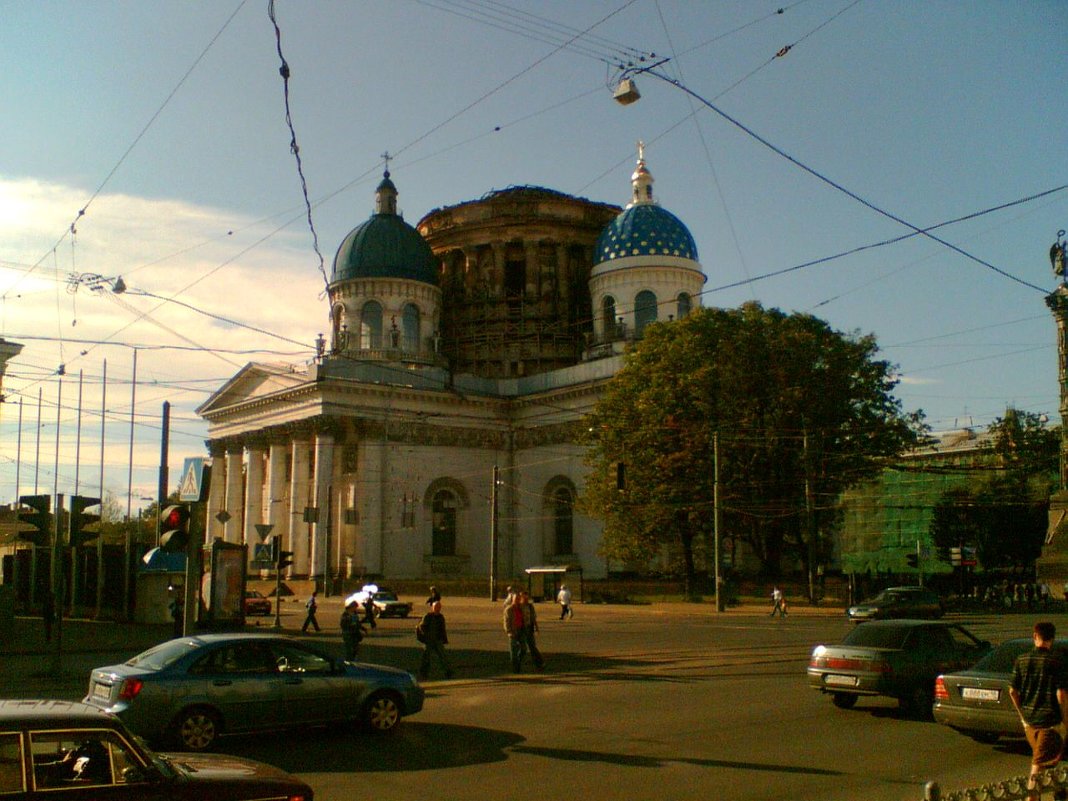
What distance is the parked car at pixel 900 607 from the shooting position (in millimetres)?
32844

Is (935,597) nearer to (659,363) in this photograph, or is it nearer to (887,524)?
(659,363)

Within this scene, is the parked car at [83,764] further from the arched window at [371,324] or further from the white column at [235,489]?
the white column at [235,489]

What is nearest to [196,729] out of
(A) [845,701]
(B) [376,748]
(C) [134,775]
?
(B) [376,748]

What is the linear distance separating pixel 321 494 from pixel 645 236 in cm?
2570

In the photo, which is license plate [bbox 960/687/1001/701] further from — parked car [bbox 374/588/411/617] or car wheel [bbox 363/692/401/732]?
parked car [bbox 374/588/411/617]

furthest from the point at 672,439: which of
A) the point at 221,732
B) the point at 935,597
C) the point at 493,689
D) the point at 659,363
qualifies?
the point at 221,732

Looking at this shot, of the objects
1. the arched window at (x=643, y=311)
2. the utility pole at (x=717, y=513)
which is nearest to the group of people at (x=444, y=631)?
the utility pole at (x=717, y=513)

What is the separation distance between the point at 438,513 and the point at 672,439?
2410 centimetres

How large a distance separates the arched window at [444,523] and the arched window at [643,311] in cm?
1535

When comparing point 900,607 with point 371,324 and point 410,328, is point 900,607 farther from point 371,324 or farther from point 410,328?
point 371,324

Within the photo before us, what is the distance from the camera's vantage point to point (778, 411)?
45062mm

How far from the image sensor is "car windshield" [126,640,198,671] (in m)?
11.8

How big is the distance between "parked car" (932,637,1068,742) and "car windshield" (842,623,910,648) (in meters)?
2.81

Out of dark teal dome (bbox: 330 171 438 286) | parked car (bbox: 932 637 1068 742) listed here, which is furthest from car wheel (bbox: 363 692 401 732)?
dark teal dome (bbox: 330 171 438 286)
